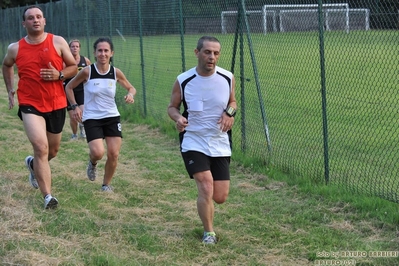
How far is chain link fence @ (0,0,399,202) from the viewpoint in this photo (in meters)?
7.07

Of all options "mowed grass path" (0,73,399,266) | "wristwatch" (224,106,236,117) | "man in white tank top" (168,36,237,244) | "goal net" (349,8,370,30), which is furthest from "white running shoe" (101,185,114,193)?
"goal net" (349,8,370,30)

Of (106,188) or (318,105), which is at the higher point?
(318,105)

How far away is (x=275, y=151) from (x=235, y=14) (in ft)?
6.94

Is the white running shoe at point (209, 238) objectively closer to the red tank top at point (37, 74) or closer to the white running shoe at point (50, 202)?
the white running shoe at point (50, 202)

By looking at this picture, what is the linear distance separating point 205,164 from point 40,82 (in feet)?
7.27

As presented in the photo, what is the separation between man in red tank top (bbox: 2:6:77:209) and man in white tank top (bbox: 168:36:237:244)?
5.46 ft

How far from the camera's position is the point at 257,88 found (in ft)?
27.9

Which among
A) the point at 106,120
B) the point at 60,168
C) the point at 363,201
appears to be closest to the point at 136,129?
the point at 60,168

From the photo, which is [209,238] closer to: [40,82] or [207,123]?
[207,123]

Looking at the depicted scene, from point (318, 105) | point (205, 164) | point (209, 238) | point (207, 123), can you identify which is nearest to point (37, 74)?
point (207, 123)

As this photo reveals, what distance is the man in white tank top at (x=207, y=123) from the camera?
18.1ft

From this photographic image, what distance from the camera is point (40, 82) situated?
21.9ft

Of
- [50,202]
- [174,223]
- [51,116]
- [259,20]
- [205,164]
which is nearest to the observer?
[205,164]

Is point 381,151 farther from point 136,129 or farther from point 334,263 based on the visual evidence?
point 136,129
